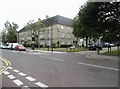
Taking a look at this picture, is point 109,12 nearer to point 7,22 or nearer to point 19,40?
point 19,40

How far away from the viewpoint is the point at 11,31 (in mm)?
111188

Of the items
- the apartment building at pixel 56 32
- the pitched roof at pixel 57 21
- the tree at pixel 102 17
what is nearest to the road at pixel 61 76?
the tree at pixel 102 17

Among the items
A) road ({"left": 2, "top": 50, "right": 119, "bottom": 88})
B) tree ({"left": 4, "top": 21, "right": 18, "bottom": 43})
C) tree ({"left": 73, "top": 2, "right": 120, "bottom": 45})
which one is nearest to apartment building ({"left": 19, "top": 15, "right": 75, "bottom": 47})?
tree ({"left": 4, "top": 21, "right": 18, "bottom": 43})

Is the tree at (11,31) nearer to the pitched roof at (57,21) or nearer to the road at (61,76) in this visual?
the pitched roof at (57,21)

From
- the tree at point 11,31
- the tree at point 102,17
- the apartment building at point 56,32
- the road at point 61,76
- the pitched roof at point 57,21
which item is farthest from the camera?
the tree at point 11,31

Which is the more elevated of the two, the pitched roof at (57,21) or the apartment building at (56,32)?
the pitched roof at (57,21)

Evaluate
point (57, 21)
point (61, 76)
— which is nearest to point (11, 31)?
point (57, 21)

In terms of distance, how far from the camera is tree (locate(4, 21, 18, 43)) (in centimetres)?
10825

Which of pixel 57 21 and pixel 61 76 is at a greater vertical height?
pixel 57 21

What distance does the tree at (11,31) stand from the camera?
108250 mm

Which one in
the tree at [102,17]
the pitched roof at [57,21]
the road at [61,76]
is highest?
the pitched roof at [57,21]

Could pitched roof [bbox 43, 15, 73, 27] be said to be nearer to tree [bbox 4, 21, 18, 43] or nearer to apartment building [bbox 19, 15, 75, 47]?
apartment building [bbox 19, 15, 75, 47]

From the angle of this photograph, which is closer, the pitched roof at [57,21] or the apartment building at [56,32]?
the apartment building at [56,32]

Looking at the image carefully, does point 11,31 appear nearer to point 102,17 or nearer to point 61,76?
point 102,17
